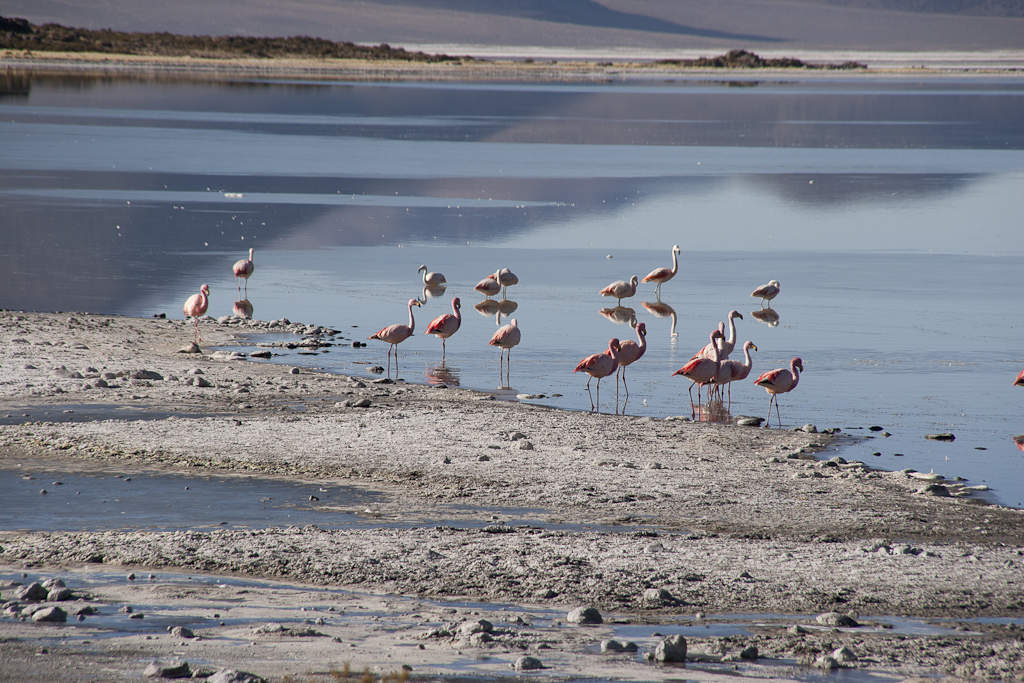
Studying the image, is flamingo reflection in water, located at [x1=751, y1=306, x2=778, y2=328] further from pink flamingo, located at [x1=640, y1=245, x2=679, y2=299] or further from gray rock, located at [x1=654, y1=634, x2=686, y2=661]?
gray rock, located at [x1=654, y1=634, x2=686, y2=661]

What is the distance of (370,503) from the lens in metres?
7.58

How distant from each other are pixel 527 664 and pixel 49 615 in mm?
2368

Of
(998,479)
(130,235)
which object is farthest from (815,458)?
(130,235)

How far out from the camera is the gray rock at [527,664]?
16.6ft

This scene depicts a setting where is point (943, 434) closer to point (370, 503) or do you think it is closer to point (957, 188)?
point (370, 503)

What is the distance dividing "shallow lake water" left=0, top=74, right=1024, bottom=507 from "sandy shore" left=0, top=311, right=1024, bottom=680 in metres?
1.19

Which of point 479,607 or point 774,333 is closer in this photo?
point 479,607

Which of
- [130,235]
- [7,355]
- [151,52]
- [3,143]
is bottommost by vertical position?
[7,355]

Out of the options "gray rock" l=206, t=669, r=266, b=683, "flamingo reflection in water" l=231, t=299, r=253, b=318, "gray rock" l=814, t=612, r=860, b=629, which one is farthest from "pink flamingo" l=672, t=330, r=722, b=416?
"gray rock" l=206, t=669, r=266, b=683

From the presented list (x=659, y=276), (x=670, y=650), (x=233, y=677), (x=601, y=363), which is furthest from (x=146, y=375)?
(x=659, y=276)

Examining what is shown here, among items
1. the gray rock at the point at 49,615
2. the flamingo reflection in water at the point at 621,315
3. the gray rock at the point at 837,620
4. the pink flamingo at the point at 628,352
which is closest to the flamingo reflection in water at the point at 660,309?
the flamingo reflection in water at the point at 621,315

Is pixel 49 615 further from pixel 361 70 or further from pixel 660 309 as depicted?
pixel 361 70

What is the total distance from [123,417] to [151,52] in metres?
109

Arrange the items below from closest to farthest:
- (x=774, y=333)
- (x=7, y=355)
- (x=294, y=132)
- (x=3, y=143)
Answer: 1. (x=7, y=355)
2. (x=774, y=333)
3. (x=3, y=143)
4. (x=294, y=132)
